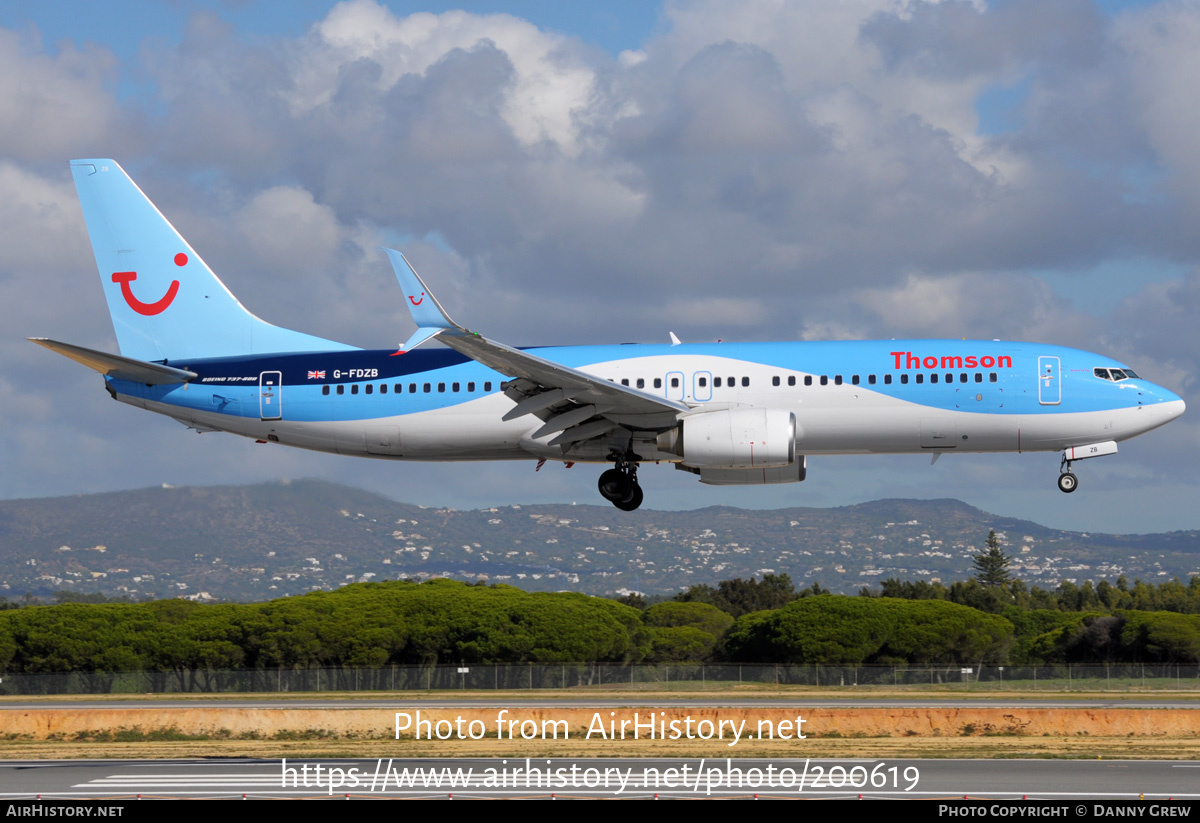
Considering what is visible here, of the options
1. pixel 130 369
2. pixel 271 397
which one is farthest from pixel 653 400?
pixel 130 369

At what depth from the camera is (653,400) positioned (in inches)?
1407

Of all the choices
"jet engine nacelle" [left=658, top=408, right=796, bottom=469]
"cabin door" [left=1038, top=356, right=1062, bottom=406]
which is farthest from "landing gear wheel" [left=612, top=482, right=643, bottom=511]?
"cabin door" [left=1038, top=356, right=1062, bottom=406]

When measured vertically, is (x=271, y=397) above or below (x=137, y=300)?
below

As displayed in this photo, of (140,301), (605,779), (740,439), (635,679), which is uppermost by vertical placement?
(140,301)

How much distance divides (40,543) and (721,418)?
185 metres

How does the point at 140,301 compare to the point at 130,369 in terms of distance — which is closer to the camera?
the point at 130,369

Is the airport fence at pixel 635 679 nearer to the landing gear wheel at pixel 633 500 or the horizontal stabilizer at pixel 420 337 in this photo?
the landing gear wheel at pixel 633 500

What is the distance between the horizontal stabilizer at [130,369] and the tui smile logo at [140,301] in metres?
2.77

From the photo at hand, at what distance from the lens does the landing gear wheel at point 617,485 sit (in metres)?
39.7

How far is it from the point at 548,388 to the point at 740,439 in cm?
545

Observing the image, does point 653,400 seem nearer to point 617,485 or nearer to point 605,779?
point 617,485

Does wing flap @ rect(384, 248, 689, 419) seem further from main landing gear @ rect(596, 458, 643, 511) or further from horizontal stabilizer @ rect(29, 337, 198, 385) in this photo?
horizontal stabilizer @ rect(29, 337, 198, 385)
